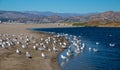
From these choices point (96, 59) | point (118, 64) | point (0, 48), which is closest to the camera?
point (118, 64)

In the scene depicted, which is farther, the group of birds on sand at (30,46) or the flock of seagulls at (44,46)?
the group of birds on sand at (30,46)

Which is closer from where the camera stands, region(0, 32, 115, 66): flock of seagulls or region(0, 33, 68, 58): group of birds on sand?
region(0, 32, 115, 66): flock of seagulls

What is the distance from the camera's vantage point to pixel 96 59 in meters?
28.8

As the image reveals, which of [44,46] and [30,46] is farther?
[30,46]

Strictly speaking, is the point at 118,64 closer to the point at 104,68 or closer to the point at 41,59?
the point at 104,68

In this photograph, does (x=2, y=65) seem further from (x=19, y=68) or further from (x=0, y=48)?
(x=0, y=48)

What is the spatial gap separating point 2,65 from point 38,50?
10781 mm

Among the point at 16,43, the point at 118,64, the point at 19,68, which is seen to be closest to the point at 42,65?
the point at 19,68

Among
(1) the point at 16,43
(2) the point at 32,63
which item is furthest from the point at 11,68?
(1) the point at 16,43

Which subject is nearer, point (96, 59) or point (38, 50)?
point (96, 59)

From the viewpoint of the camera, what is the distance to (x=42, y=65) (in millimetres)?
23578

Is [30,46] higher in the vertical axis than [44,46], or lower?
lower

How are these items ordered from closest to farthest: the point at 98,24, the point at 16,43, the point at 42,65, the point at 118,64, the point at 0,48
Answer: the point at 42,65
the point at 118,64
the point at 0,48
the point at 16,43
the point at 98,24

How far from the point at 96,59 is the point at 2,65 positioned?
10364mm
